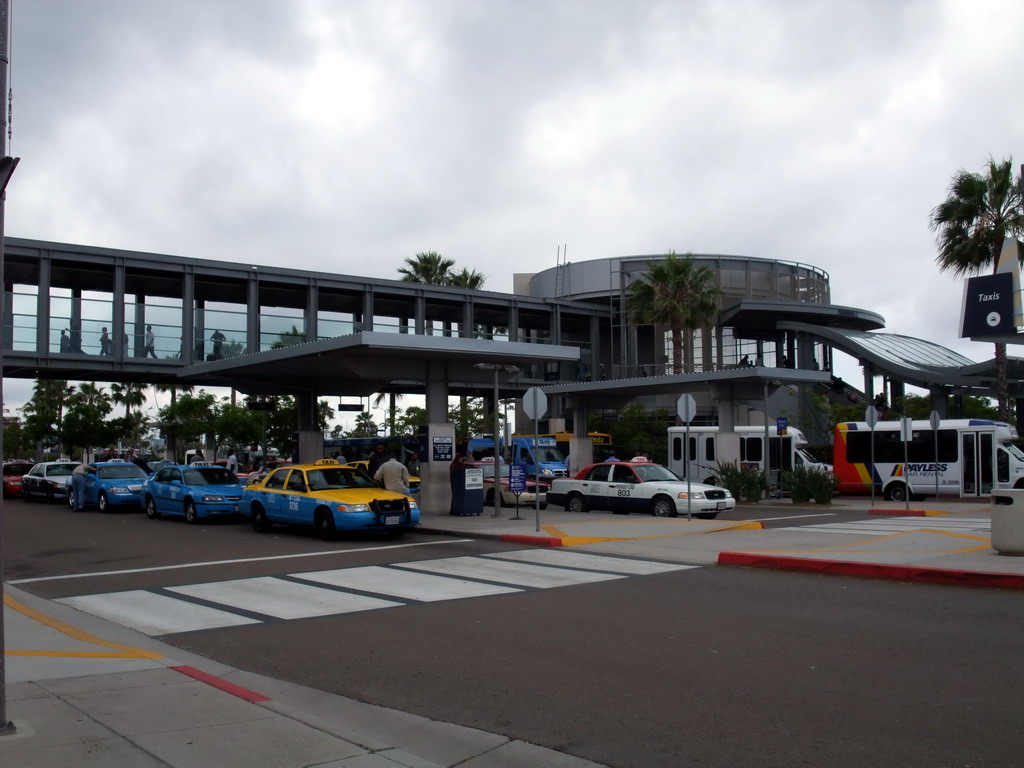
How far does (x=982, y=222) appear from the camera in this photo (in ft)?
111

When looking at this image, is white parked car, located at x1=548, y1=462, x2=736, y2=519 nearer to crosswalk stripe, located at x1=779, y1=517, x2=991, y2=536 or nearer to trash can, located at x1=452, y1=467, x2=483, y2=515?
crosswalk stripe, located at x1=779, y1=517, x2=991, y2=536

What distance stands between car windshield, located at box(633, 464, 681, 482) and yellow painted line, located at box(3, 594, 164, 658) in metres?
15.3

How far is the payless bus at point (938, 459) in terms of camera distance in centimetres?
2897

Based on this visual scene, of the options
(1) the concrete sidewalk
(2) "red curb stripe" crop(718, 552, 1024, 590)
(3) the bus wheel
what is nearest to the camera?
(2) "red curb stripe" crop(718, 552, 1024, 590)

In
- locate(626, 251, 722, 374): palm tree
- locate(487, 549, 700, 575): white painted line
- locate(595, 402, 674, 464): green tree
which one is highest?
locate(626, 251, 722, 374): palm tree

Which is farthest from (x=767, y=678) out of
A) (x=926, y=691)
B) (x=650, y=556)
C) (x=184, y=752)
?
(x=650, y=556)

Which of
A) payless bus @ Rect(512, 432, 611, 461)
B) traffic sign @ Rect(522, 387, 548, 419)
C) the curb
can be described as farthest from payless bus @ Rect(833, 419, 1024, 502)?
traffic sign @ Rect(522, 387, 548, 419)

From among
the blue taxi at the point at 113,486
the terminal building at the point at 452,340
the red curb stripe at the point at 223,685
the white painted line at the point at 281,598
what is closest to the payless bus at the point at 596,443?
the terminal building at the point at 452,340

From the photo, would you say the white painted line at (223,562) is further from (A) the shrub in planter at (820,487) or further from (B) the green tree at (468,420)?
(B) the green tree at (468,420)

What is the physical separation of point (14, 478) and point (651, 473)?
80.7 feet

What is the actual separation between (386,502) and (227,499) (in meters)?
6.39

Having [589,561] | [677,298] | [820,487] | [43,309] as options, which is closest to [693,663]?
[589,561]

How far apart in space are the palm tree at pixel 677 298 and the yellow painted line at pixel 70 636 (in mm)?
35389

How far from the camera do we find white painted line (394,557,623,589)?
12789 mm
